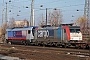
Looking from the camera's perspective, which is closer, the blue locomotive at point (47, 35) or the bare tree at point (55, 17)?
the blue locomotive at point (47, 35)

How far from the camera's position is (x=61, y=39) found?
3869 centimetres

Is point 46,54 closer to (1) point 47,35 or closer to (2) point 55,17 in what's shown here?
(1) point 47,35

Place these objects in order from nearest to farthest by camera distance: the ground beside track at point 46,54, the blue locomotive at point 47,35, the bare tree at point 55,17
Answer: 1. the ground beside track at point 46,54
2. the blue locomotive at point 47,35
3. the bare tree at point 55,17

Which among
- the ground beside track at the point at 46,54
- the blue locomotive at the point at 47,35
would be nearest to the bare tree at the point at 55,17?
the blue locomotive at the point at 47,35

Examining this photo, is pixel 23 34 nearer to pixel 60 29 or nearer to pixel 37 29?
pixel 37 29

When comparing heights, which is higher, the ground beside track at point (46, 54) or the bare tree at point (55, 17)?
the bare tree at point (55, 17)

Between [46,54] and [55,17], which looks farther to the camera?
[55,17]

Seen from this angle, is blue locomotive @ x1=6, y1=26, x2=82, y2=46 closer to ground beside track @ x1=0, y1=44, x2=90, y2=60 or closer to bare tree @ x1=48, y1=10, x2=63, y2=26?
ground beside track @ x1=0, y1=44, x2=90, y2=60

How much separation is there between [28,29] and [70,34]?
11.5 m

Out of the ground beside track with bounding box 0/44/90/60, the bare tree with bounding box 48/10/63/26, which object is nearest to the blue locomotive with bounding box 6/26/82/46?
the ground beside track with bounding box 0/44/90/60

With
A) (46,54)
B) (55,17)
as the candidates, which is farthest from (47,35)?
(55,17)

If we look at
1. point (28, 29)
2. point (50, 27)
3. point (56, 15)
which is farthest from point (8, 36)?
point (56, 15)

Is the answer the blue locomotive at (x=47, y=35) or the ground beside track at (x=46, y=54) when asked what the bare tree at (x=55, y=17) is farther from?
the ground beside track at (x=46, y=54)

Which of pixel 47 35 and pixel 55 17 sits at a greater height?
pixel 55 17
